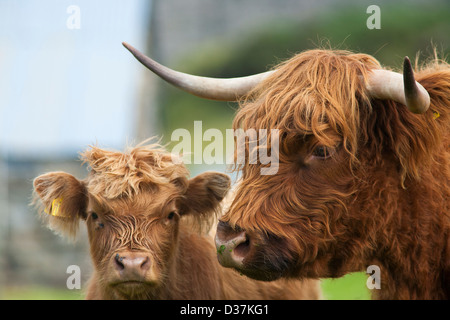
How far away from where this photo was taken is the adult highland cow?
3857 mm

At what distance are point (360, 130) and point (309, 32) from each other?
29.6 meters

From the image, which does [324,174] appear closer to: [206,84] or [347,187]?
[347,187]

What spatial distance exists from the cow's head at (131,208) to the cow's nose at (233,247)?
108cm

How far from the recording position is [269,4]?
37312 millimetres

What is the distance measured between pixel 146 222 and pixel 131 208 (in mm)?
168

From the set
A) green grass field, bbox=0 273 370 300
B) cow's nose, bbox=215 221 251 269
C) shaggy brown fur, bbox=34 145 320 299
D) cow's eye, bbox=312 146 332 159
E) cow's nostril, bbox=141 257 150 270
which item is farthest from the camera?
green grass field, bbox=0 273 370 300

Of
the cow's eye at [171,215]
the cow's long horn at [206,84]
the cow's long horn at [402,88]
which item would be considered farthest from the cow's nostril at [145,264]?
the cow's long horn at [402,88]

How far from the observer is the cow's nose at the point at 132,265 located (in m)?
4.66

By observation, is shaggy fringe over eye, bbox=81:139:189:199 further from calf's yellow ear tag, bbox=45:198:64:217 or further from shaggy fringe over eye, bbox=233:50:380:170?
shaggy fringe over eye, bbox=233:50:380:170

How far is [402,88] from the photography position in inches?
147

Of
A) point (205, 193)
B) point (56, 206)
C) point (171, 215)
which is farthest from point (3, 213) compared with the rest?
point (171, 215)

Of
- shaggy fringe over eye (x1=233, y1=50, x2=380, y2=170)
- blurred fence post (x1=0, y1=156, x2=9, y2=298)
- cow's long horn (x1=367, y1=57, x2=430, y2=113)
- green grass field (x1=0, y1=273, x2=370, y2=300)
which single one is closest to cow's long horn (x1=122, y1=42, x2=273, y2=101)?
shaggy fringe over eye (x1=233, y1=50, x2=380, y2=170)

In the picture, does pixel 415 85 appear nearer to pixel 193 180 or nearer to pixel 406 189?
pixel 406 189

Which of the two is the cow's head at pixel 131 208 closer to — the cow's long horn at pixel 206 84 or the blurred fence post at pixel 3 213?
the cow's long horn at pixel 206 84
